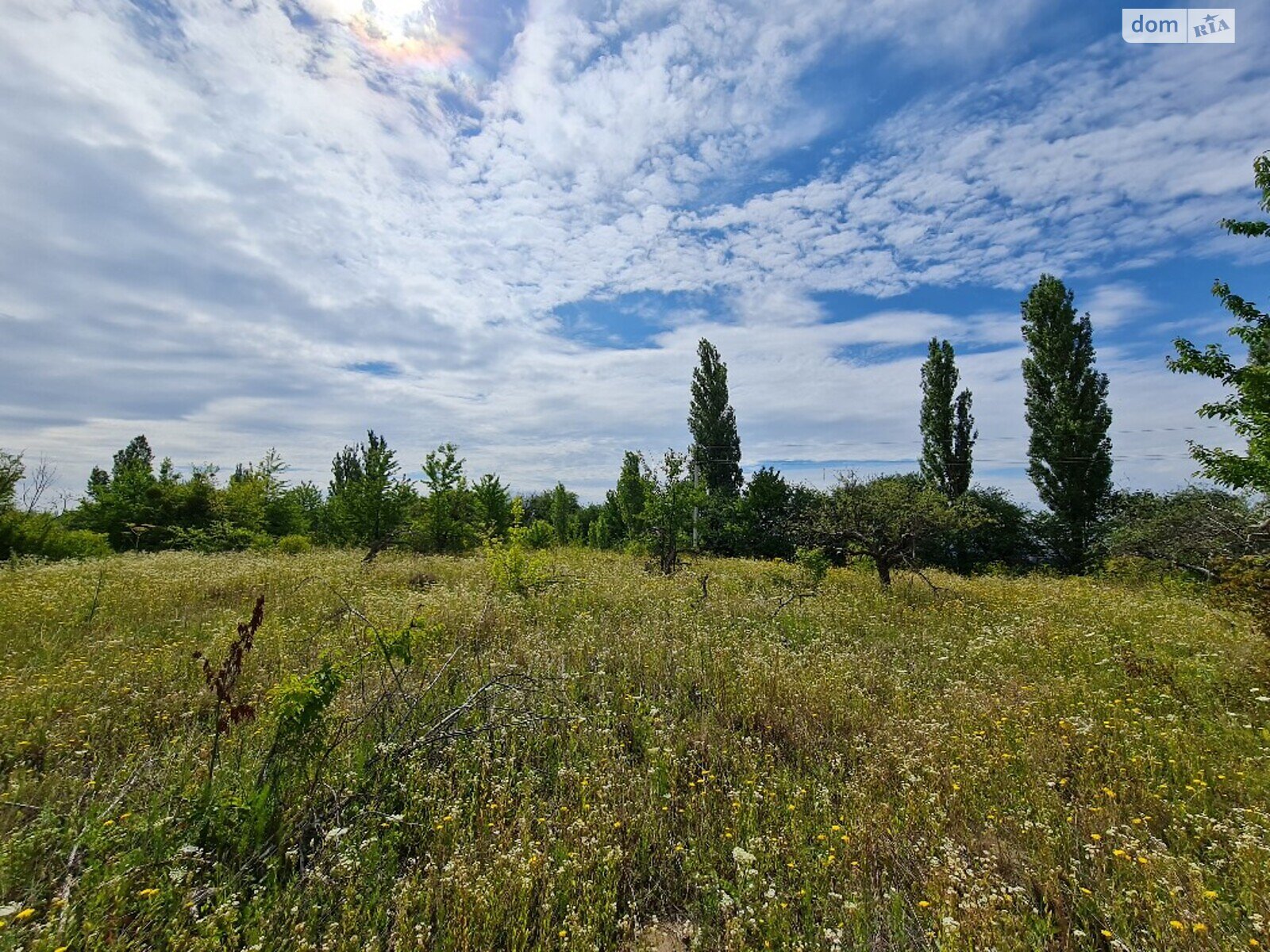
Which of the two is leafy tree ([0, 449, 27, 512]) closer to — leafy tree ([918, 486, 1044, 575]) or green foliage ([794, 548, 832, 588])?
green foliage ([794, 548, 832, 588])

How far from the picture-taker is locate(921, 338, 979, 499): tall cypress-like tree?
27891 mm

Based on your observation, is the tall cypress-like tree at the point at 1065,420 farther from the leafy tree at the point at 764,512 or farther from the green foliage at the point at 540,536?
the green foliage at the point at 540,536

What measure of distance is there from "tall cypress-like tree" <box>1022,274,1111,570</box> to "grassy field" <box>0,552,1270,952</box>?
2248 centimetres

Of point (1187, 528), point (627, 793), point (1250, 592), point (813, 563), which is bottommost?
point (627, 793)

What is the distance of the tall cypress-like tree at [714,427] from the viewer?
105ft

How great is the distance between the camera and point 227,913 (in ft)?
7.00

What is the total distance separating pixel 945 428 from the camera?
92.3 ft

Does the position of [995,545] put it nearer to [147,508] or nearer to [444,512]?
[444,512]

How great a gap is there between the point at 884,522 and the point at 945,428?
19608 mm

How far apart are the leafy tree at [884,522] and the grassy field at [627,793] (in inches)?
211

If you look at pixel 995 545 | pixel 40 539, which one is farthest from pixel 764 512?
pixel 40 539

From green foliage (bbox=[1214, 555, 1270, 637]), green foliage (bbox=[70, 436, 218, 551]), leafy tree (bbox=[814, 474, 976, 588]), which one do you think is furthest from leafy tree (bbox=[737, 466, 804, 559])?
green foliage (bbox=[70, 436, 218, 551])

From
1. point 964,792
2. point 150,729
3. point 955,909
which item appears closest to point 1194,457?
point 964,792

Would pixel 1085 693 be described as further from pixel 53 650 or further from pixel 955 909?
pixel 53 650
